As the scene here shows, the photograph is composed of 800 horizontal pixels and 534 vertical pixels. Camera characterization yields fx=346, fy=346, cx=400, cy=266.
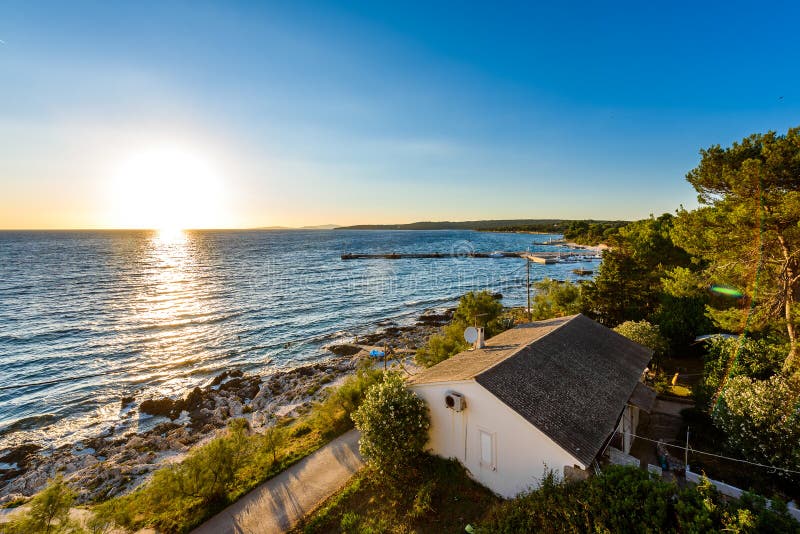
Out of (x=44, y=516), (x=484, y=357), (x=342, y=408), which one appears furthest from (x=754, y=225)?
(x=44, y=516)

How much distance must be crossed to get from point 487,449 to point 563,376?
453 centimetres

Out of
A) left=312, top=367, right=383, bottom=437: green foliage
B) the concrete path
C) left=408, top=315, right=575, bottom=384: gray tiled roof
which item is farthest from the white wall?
left=312, top=367, right=383, bottom=437: green foliage

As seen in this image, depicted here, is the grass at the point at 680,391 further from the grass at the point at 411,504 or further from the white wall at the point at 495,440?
the grass at the point at 411,504

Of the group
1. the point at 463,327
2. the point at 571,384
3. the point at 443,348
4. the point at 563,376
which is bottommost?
the point at 443,348

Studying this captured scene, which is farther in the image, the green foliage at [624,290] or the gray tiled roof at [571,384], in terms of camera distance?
the green foliage at [624,290]

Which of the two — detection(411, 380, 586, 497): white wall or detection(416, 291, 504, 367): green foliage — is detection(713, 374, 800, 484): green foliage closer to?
detection(411, 380, 586, 497): white wall

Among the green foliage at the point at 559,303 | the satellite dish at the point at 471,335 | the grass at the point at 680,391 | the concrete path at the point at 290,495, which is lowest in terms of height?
the concrete path at the point at 290,495

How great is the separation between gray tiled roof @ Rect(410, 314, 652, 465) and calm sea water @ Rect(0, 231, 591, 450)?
2285cm

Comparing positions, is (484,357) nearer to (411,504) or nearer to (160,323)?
(411,504)

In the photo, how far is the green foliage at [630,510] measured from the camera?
7355 millimetres

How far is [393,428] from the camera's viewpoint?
529 inches

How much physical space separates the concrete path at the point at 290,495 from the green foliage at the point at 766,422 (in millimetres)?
14802

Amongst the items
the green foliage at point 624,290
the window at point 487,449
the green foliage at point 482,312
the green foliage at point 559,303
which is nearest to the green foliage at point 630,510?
the window at point 487,449

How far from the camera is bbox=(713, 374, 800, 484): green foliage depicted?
11492mm
